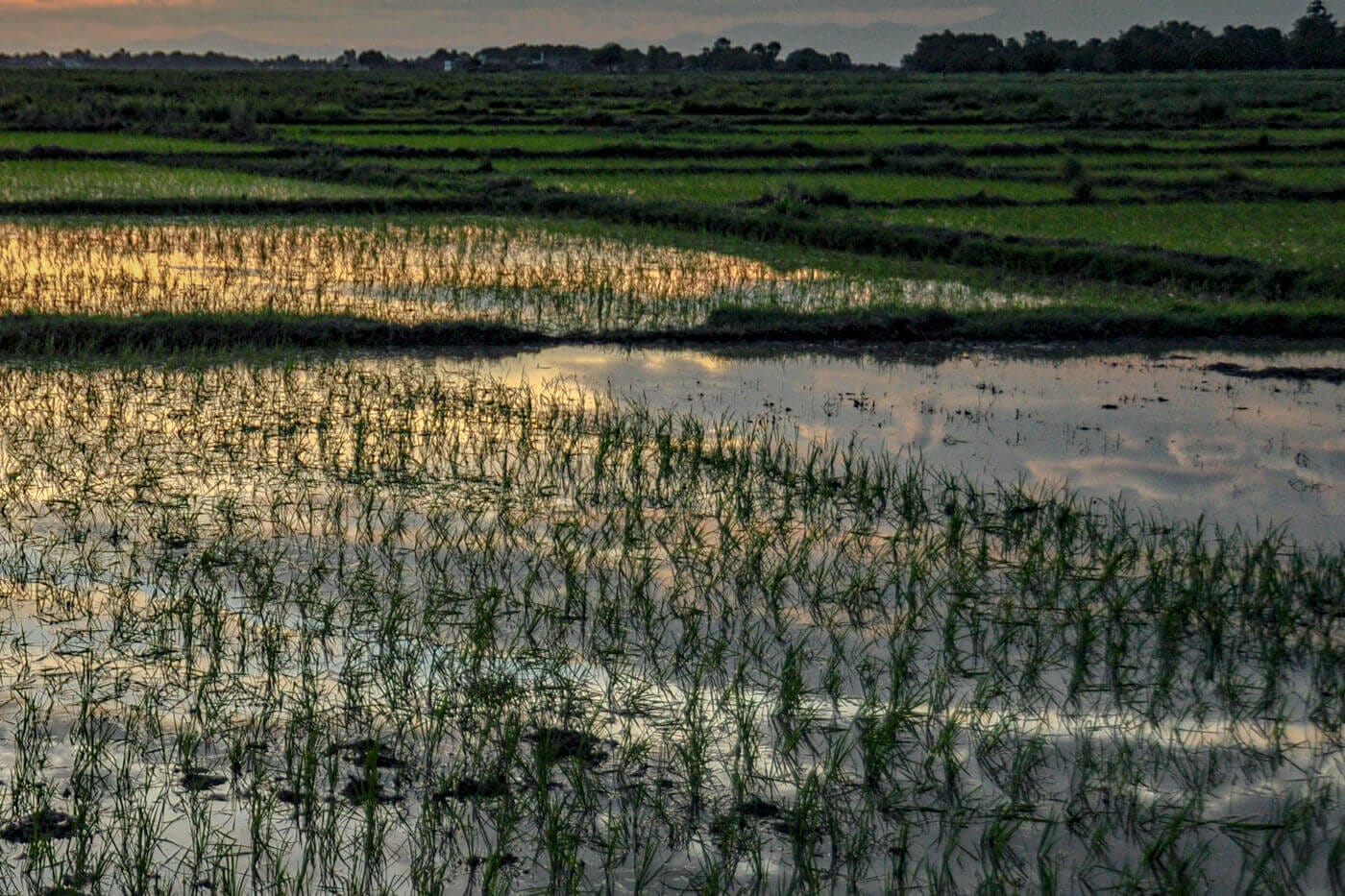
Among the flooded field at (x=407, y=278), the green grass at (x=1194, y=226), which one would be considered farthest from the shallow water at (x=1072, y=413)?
the green grass at (x=1194, y=226)

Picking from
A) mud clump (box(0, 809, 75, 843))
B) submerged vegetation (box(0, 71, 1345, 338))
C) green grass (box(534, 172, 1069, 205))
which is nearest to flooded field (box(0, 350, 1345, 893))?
mud clump (box(0, 809, 75, 843))

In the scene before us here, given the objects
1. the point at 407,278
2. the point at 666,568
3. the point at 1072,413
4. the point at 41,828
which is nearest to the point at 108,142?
the point at 407,278

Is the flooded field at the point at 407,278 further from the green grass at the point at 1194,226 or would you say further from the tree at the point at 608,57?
the tree at the point at 608,57

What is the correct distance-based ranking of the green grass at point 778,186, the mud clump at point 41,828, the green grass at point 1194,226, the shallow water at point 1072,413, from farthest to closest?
the green grass at point 778,186 < the green grass at point 1194,226 < the shallow water at point 1072,413 < the mud clump at point 41,828

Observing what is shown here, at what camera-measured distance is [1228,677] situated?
3.57 meters

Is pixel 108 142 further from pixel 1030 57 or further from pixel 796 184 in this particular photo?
pixel 1030 57

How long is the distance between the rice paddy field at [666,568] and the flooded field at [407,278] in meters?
0.07

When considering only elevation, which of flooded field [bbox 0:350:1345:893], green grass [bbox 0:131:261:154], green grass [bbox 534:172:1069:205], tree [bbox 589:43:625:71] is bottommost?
flooded field [bbox 0:350:1345:893]

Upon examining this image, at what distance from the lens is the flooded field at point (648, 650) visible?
2650mm

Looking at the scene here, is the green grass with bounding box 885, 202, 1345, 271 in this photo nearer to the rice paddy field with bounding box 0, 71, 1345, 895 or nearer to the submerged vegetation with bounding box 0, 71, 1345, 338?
the submerged vegetation with bounding box 0, 71, 1345, 338

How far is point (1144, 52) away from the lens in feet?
214

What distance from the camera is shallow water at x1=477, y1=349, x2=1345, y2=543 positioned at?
539 centimetres

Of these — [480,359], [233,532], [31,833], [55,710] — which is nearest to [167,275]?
[480,359]

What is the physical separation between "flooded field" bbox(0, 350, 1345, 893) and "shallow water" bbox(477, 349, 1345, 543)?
5 centimetres
